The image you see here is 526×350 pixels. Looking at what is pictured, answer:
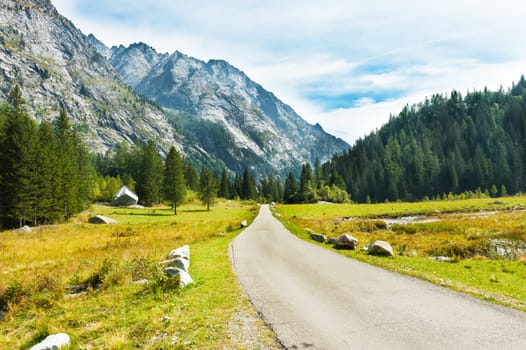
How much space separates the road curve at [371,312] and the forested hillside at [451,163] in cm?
11335

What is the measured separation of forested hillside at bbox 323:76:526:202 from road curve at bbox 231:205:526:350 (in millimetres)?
113351

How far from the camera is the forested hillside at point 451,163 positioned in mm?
128000

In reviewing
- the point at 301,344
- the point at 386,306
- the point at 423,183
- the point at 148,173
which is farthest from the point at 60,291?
the point at 423,183

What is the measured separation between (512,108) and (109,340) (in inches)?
9459

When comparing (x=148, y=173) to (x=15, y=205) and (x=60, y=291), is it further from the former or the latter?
(x=60, y=291)

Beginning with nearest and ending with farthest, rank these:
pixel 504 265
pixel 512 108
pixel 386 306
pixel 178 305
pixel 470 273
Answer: pixel 386 306 < pixel 178 305 < pixel 470 273 < pixel 504 265 < pixel 512 108

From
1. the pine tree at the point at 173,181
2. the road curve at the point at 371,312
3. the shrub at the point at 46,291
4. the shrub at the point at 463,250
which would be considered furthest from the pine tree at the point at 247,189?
the road curve at the point at 371,312

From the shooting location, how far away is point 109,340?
325 inches

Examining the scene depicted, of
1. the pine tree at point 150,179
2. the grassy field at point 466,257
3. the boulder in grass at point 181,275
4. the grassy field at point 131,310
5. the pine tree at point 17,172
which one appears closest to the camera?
the grassy field at point 131,310

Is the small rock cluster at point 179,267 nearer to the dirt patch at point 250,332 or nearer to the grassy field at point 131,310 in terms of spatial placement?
the grassy field at point 131,310

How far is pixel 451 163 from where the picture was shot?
129 meters

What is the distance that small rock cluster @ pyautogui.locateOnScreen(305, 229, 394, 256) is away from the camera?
1894 centimetres

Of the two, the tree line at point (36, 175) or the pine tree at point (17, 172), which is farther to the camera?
the tree line at point (36, 175)

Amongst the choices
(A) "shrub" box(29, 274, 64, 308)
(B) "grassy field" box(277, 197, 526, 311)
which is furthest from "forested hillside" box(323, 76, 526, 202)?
(A) "shrub" box(29, 274, 64, 308)
